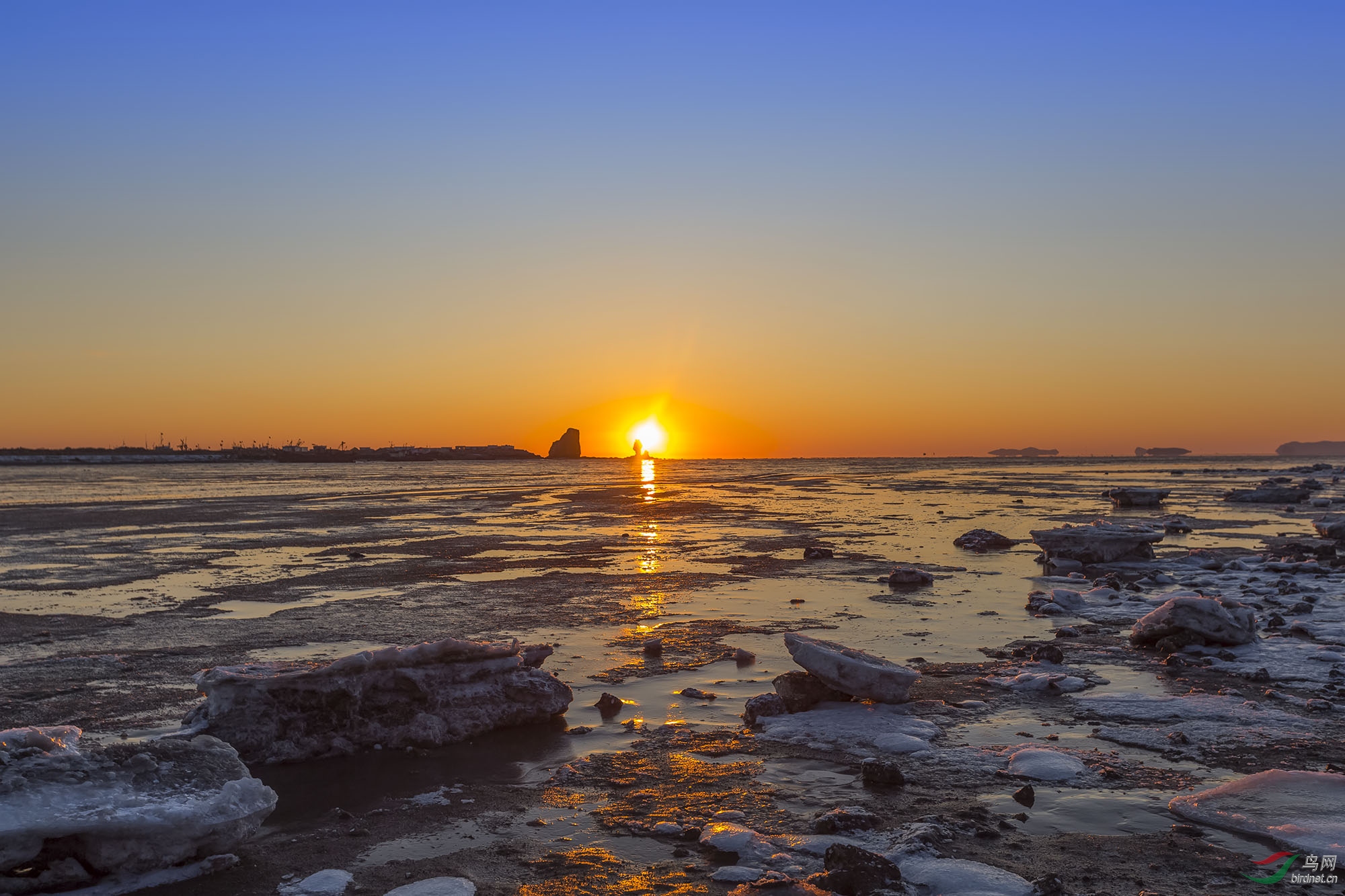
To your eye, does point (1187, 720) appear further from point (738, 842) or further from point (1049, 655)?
point (738, 842)

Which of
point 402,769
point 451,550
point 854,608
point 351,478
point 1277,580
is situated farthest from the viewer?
point 351,478

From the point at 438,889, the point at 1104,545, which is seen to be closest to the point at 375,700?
the point at 438,889

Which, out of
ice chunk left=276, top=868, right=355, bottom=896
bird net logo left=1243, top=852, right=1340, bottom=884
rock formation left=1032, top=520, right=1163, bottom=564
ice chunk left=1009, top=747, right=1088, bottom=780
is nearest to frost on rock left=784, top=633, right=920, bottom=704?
ice chunk left=1009, top=747, right=1088, bottom=780

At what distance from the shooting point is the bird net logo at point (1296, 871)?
4246mm

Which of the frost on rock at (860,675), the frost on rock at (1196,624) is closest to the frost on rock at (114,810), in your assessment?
the frost on rock at (860,675)

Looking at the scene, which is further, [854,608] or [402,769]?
[854,608]

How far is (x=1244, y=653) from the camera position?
30.1 ft

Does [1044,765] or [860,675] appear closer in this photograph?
[1044,765]

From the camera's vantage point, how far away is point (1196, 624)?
9406 millimetres

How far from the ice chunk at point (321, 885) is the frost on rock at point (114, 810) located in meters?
0.55

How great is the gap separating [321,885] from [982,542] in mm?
18268

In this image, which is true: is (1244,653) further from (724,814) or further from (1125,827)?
(724,814)

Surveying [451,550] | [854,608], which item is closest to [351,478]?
[451,550]

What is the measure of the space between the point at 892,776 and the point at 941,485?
53.7 meters
